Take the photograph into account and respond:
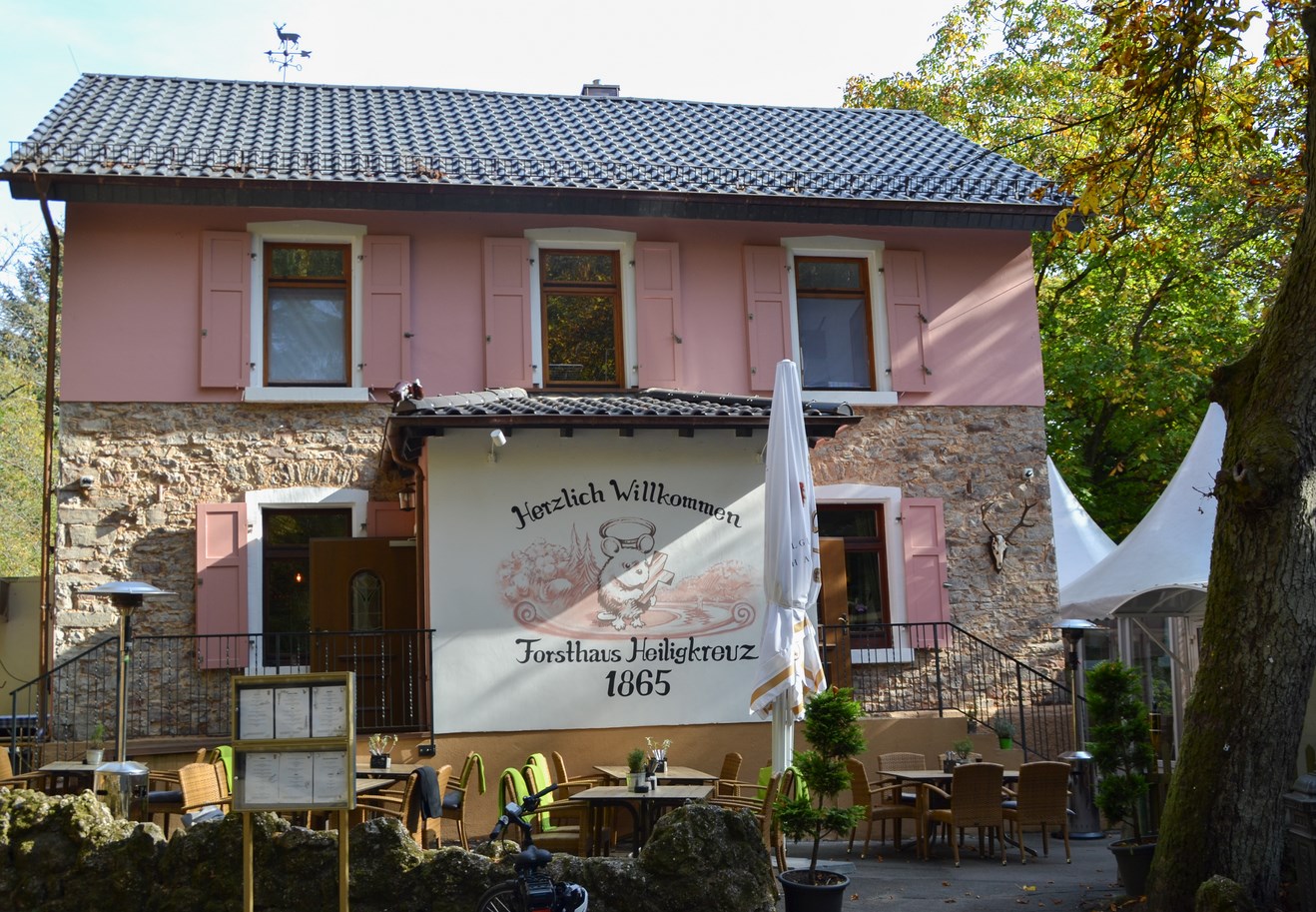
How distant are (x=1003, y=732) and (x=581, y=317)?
19.1 feet

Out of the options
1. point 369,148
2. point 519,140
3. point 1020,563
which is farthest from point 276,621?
point 1020,563

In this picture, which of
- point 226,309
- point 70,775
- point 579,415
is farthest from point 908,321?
point 70,775

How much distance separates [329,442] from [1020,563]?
710cm

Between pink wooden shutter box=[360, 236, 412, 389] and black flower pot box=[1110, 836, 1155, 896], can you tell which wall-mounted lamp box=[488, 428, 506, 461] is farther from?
black flower pot box=[1110, 836, 1155, 896]

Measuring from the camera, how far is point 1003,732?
12.5m

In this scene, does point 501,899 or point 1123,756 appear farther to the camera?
point 1123,756

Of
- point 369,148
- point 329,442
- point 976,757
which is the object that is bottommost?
point 976,757

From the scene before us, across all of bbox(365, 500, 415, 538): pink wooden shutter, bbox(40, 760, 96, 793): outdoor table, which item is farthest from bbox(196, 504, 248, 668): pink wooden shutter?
bbox(40, 760, 96, 793): outdoor table

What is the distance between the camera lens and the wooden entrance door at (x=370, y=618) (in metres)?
11.6

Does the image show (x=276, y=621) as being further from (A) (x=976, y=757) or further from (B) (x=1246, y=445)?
(B) (x=1246, y=445)

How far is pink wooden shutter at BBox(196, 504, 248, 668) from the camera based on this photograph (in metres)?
12.1

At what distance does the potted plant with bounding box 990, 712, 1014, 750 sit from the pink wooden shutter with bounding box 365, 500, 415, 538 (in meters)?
5.81

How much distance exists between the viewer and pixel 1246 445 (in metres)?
7.01

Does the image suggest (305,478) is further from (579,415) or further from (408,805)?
(408,805)
